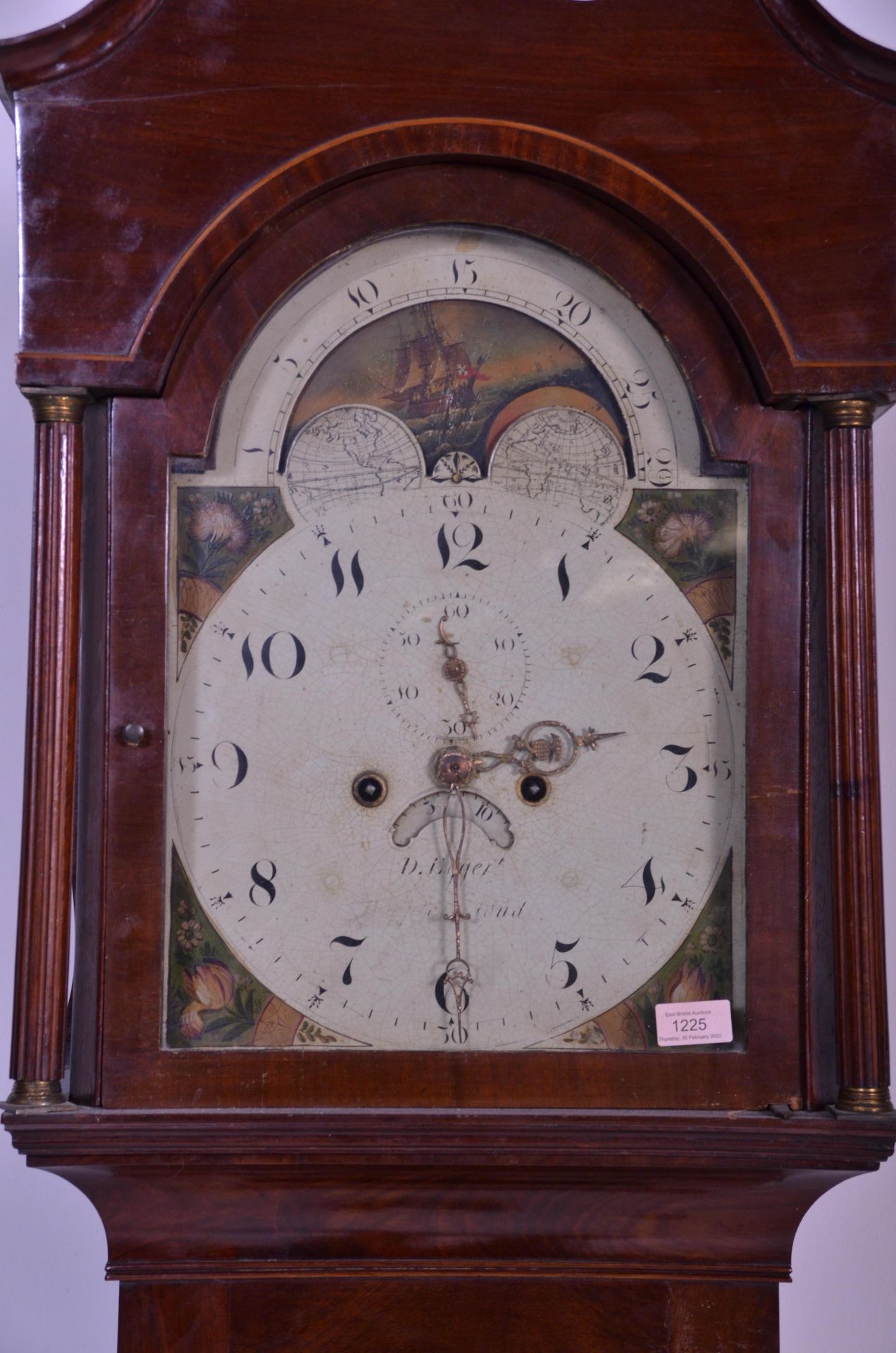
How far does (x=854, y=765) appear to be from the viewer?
60.8 inches

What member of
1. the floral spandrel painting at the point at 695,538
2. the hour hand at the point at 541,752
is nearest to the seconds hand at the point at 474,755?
the hour hand at the point at 541,752

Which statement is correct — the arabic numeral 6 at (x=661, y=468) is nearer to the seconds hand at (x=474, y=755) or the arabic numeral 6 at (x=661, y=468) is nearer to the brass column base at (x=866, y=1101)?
the seconds hand at (x=474, y=755)

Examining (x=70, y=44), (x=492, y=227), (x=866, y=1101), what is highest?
(x=70, y=44)

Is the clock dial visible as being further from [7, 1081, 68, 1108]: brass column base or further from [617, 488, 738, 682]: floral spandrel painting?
Answer: [7, 1081, 68, 1108]: brass column base

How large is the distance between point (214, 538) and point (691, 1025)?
70 cm

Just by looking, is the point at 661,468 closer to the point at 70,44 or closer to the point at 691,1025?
the point at 691,1025

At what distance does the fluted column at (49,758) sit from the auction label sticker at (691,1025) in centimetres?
61

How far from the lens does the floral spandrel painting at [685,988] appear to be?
1.57 metres

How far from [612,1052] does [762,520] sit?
57 centimetres

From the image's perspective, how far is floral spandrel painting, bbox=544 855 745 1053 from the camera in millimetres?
1565

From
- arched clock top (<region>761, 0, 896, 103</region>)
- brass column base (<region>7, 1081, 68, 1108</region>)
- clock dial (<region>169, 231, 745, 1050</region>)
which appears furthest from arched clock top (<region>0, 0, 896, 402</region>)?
brass column base (<region>7, 1081, 68, 1108</region>)

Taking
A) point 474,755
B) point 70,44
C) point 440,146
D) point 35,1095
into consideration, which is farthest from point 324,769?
point 70,44

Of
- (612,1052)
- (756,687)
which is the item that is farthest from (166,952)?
(756,687)

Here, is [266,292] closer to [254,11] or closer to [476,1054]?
[254,11]
